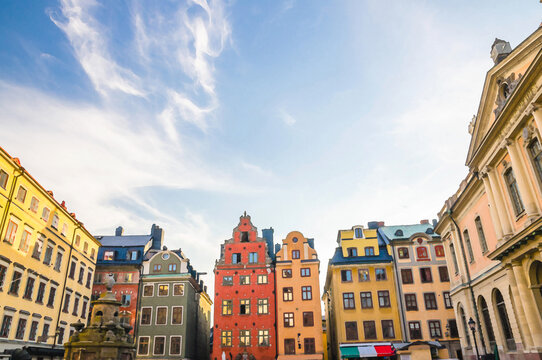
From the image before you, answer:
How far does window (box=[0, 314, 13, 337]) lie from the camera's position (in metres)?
29.3

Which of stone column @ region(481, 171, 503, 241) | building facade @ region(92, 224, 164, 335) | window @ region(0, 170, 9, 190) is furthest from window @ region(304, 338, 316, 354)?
window @ region(0, 170, 9, 190)

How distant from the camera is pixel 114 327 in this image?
2084 cm

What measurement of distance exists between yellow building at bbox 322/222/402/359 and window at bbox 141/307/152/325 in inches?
872

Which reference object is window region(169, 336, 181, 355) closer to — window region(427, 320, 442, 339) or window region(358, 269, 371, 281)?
window region(358, 269, 371, 281)

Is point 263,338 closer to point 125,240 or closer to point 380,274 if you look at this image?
point 380,274

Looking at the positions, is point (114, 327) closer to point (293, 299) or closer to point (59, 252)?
point (59, 252)

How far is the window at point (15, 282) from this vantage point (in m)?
30.9

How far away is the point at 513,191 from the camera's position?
897 inches

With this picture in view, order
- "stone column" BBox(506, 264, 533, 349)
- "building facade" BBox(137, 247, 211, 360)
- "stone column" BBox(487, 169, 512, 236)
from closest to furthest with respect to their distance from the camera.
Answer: "stone column" BBox(506, 264, 533, 349) → "stone column" BBox(487, 169, 512, 236) → "building facade" BBox(137, 247, 211, 360)

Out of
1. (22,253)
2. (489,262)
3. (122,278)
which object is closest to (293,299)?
(122,278)

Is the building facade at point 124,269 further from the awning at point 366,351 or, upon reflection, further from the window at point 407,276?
the window at point 407,276

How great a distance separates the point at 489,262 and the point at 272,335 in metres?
26.5

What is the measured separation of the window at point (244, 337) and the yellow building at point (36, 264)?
1795 centimetres

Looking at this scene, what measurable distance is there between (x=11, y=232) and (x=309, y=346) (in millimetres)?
31740
